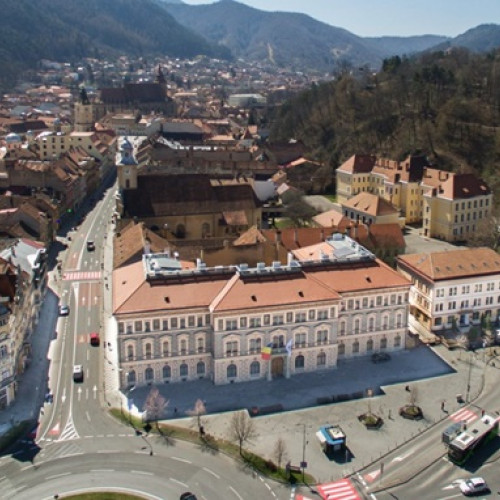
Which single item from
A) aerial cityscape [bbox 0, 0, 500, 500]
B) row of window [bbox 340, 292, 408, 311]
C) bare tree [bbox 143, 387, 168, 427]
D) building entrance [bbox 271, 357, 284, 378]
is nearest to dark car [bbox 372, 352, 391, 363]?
aerial cityscape [bbox 0, 0, 500, 500]

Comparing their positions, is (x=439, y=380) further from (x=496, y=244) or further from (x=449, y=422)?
(x=496, y=244)

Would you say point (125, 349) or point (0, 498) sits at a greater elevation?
point (125, 349)

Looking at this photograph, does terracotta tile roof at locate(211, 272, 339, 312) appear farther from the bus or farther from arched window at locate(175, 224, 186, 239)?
arched window at locate(175, 224, 186, 239)

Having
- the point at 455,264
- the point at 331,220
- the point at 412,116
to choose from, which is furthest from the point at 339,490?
the point at 412,116

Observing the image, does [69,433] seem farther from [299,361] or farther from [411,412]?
[411,412]

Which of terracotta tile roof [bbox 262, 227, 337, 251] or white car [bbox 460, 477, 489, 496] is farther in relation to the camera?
terracotta tile roof [bbox 262, 227, 337, 251]

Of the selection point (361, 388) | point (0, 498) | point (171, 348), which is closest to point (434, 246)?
point (361, 388)

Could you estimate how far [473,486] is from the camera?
4478 cm

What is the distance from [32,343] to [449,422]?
3945cm

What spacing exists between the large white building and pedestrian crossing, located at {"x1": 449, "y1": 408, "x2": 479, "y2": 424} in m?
11.5

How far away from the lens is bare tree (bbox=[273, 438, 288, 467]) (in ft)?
157

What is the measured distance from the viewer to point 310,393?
57625 mm

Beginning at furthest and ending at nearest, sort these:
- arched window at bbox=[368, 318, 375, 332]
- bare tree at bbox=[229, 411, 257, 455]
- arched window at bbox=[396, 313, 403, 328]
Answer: arched window at bbox=[396, 313, 403, 328], arched window at bbox=[368, 318, 375, 332], bare tree at bbox=[229, 411, 257, 455]

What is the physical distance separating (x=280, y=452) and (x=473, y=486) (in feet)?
43.1
